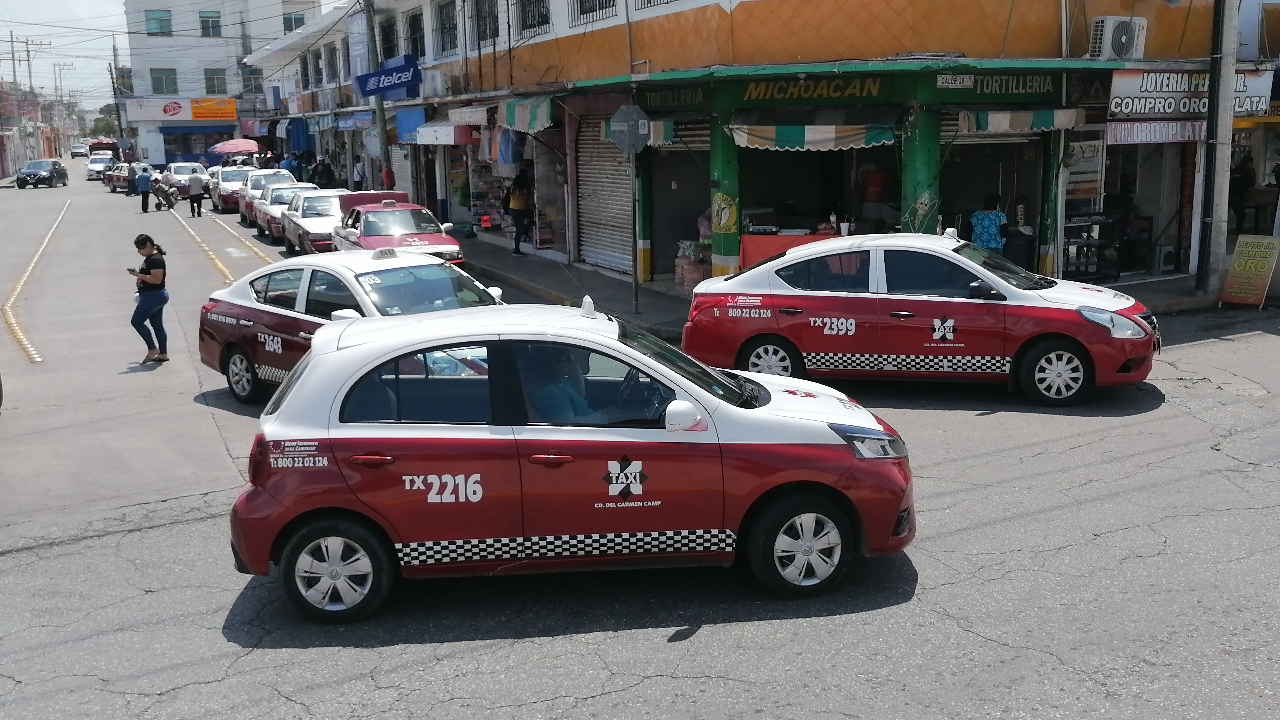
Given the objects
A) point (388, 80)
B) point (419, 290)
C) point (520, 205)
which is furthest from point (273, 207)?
point (419, 290)

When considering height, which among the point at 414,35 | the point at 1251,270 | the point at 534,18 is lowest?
the point at 1251,270

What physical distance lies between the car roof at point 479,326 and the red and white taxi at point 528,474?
2 centimetres

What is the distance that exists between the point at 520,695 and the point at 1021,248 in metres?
12.7

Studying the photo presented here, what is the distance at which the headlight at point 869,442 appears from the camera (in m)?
6.12

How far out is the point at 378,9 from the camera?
31.6 metres

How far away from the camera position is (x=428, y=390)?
5.99 meters

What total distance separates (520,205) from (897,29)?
34.3 feet

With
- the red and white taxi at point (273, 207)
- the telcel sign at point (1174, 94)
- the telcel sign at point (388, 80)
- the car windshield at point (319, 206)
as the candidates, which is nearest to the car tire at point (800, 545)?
the telcel sign at point (1174, 94)

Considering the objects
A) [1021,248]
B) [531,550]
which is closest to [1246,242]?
[1021,248]

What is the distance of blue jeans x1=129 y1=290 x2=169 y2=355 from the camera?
→ 13.2m

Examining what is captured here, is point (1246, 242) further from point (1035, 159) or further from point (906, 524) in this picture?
point (906, 524)

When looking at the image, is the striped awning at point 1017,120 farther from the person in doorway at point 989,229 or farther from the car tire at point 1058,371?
the car tire at point 1058,371

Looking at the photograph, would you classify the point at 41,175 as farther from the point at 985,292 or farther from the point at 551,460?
the point at 551,460

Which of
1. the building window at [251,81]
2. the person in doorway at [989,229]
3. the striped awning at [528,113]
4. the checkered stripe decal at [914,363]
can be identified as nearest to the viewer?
the checkered stripe decal at [914,363]
